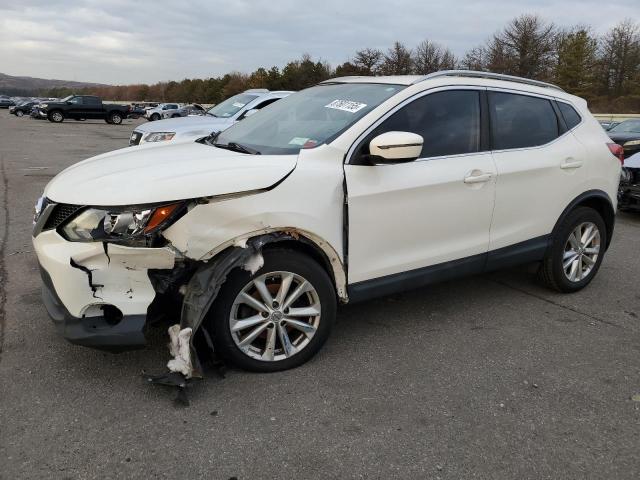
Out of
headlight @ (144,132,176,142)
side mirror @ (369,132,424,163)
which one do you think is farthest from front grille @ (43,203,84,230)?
headlight @ (144,132,176,142)

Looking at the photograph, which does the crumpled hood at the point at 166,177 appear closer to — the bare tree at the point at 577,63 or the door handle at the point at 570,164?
the door handle at the point at 570,164

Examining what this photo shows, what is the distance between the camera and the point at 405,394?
3057 millimetres

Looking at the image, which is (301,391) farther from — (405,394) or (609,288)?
(609,288)

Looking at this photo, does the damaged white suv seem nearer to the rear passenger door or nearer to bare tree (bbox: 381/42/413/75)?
the rear passenger door

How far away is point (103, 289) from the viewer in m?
2.78

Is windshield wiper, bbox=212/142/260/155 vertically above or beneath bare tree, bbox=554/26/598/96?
beneath

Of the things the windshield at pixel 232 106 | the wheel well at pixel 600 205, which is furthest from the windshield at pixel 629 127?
the wheel well at pixel 600 205

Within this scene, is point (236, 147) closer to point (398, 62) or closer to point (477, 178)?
point (477, 178)

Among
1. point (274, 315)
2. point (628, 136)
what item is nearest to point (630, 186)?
point (628, 136)

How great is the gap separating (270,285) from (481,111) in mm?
2027

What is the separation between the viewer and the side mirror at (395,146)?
10.3ft

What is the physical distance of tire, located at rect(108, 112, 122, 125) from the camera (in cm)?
3816

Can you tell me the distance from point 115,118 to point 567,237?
127 ft

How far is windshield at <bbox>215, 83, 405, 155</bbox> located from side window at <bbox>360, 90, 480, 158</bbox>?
6.7 inches
